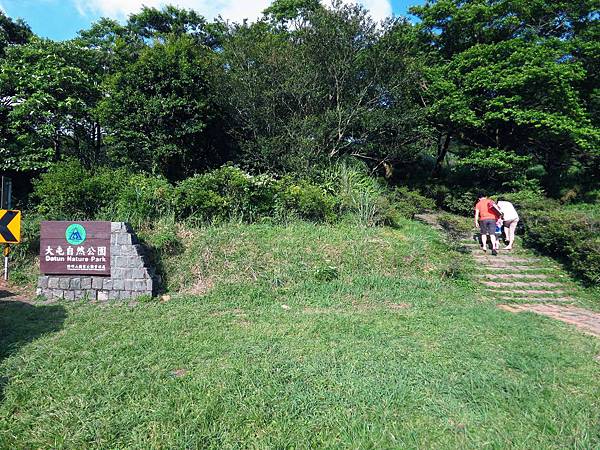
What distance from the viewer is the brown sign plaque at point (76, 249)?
561cm

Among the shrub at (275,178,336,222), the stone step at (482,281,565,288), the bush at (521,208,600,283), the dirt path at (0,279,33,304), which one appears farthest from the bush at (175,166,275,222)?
the bush at (521,208,600,283)

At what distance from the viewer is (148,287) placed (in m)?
5.57

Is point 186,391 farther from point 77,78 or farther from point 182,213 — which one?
point 77,78

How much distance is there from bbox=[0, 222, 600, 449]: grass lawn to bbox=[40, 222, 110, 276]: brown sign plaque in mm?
705

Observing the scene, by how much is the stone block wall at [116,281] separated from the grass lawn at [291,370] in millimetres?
399

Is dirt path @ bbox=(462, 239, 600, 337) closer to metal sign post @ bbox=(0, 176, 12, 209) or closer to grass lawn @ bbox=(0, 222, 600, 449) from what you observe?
grass lawn @ bbox=(0, 222, 600, 449)

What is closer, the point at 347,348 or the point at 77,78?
the point at 347,348

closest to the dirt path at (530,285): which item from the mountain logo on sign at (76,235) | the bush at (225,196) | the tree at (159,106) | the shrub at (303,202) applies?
the shrub at (303,202)

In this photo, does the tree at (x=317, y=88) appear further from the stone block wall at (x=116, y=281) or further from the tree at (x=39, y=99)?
the tree at (x=39, y=99)

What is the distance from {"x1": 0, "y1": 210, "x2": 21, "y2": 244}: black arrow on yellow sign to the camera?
212 inches

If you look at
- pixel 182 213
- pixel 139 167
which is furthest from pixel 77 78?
pixel 182 213

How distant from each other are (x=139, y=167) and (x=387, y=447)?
30.9 feet

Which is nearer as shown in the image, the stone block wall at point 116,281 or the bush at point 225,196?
the stone block wall at point 116,281

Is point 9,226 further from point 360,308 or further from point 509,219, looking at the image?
point 509,219
